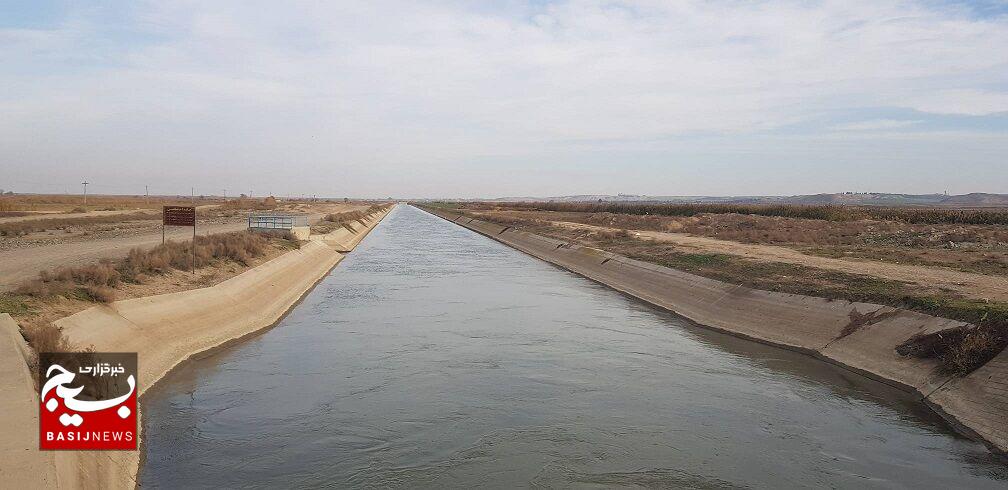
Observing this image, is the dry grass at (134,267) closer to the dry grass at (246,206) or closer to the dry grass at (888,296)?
the dry grass at (888,296)

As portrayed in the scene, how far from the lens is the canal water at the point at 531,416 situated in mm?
10430

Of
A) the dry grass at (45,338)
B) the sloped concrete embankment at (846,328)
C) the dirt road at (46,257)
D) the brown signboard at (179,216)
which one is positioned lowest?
the sloped concrete embankment at (846,328)

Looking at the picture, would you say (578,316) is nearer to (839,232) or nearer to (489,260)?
(489,260)

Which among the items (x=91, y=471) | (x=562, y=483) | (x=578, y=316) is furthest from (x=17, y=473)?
(x=578, y=316)

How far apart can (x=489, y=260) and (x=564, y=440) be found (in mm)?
35300

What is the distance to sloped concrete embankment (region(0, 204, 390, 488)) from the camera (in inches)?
297

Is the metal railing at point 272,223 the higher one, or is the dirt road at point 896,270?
the metal railing at point 272,223

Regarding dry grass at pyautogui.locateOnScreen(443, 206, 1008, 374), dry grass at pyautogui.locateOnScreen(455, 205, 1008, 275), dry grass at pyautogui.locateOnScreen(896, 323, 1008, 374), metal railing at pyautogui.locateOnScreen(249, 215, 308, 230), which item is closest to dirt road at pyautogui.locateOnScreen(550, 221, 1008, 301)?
dry grass at pyautogui.locateOnScreen(443, 206, 1008, 374)

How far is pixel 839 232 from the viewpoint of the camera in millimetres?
46844
